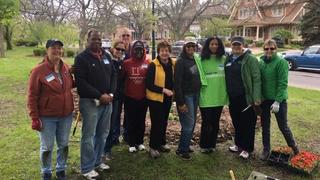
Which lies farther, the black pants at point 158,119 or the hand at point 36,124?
the black pants at point 158,119

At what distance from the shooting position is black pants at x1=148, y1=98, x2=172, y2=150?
18.7 feet

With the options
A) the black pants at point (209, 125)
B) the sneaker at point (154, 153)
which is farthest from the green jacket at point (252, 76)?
the sneaker at point (154, 153)

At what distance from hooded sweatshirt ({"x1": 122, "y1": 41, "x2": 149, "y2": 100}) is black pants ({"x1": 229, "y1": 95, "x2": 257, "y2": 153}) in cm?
142

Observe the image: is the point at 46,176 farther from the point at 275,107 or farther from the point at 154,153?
the point at 275,107

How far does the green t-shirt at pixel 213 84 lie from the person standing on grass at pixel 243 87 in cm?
9

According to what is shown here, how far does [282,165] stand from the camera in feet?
18.8

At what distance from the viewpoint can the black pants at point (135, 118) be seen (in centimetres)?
581

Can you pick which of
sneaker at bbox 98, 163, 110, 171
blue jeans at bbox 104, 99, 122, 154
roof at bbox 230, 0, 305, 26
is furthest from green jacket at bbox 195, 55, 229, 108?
roof at bbox 230, 0, 305, 26

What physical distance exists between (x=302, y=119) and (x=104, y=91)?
5.92 meters

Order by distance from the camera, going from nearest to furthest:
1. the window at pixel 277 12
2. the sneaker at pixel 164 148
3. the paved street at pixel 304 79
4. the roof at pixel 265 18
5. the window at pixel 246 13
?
the sneaker at pixel 164 148, the paved street at pixel 304 79, the roof at pixel 265 18, the window at pixel 277 12, the window at pixel 246 13

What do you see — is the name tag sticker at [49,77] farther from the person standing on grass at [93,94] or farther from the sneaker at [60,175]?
the sneaker at [60,175]

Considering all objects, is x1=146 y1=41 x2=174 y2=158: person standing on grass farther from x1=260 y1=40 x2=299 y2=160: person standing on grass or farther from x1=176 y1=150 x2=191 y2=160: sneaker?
x1=260 y1=40 x2=299 y2=160: person standing on grass

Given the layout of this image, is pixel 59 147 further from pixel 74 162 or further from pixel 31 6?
pixel 31 6

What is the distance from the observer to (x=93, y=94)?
15.2 feet
